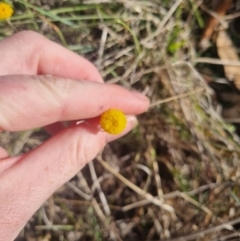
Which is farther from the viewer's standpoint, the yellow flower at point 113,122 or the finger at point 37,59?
the finger at point 37,59

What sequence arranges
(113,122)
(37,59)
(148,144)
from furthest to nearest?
(148,144), (37,59), (113,122)

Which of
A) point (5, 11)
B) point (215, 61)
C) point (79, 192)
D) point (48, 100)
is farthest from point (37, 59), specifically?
point (215, 61)

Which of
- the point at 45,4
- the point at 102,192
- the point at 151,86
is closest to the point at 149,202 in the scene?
the point at 102,192

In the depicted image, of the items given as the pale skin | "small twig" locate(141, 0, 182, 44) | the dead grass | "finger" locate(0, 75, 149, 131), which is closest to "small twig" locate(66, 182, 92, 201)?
the dead grass

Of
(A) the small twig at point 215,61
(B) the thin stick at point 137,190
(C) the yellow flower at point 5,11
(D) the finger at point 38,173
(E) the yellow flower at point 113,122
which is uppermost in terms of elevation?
(C) the yellow flower at point 5,11

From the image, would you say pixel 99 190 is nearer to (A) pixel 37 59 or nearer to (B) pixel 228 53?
(A) pixel 37 59

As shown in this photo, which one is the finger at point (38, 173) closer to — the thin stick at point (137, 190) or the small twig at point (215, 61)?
the thin stick at point (137, 190)

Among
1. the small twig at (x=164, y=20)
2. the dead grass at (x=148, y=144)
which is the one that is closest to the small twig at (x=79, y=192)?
the dead grass at (x=148, y=144)

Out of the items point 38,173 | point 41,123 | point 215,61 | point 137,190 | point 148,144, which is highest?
point 41,123
